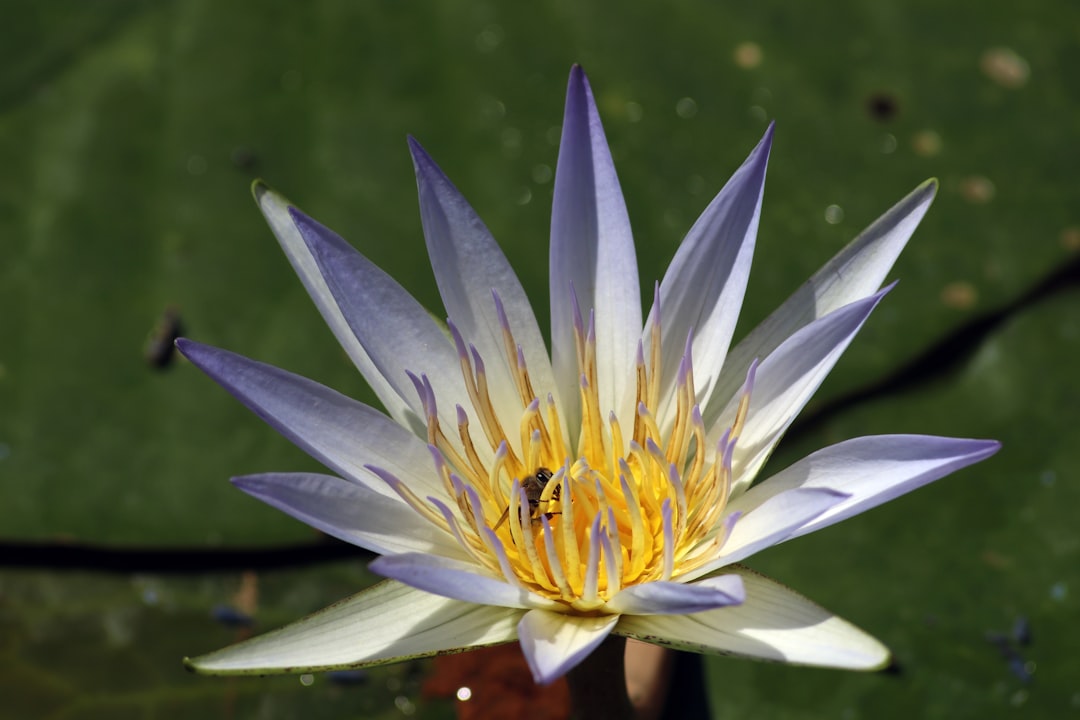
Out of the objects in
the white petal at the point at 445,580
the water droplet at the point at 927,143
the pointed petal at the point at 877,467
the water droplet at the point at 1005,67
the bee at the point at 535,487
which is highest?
the water droplet at the point at 1005,67

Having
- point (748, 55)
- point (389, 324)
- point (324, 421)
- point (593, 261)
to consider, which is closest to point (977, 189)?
point (748, 55)

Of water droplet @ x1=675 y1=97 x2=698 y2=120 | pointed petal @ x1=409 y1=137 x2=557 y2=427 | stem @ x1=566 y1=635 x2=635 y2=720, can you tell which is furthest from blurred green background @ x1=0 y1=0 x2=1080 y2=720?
pointed petal @ x1=409 y1=137 x2=557 y2=427

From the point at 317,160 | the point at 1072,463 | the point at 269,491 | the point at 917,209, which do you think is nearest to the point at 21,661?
the point at 269,491

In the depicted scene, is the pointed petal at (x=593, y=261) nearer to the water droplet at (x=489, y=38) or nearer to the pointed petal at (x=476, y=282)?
the pointed petal at (x=476, y=282)

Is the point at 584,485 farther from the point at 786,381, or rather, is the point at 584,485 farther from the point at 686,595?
the point at 686,595

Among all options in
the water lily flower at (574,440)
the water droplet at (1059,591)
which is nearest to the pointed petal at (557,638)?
the water lily flower at (574,440)

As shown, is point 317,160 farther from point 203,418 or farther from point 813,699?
point 813,699
